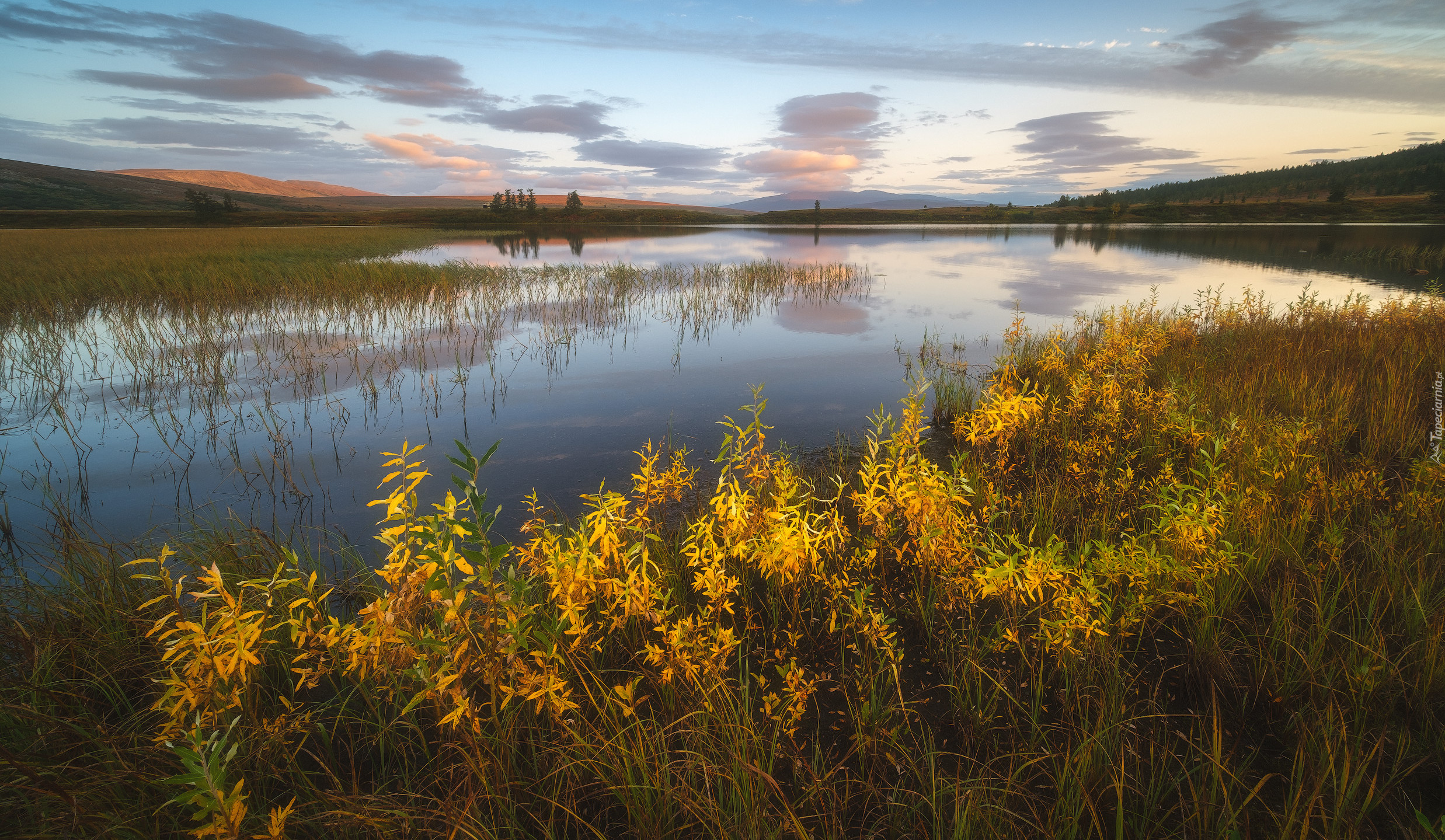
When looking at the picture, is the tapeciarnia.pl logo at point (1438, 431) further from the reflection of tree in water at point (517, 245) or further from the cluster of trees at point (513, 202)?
the cluster of trees at point (513, 202)

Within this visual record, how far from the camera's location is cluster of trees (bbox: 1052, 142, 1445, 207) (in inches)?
3174

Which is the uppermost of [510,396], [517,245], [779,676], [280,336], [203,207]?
[203,207]

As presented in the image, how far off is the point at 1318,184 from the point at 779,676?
145971mm

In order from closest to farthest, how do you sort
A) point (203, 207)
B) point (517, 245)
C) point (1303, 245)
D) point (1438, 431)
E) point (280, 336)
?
point (1438, 431) < point (280, 336) < point (1303, 245) < point (517, 245) < point (203, 207)

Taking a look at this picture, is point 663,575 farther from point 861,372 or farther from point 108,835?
point 861,372

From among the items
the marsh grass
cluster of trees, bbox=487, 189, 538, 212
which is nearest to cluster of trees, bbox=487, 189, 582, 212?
cluster of trees, bbox=487, 189, 538, 212

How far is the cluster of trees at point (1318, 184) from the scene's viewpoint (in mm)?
80625

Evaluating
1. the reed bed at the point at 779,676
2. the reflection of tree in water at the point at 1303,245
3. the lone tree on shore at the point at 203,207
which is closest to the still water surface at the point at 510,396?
the reflection of tree in water at the point at 1303,245

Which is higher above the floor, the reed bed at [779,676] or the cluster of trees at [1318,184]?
the cluster of trees at [1318,184]

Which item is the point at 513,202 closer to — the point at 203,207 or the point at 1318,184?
the point at 203,207

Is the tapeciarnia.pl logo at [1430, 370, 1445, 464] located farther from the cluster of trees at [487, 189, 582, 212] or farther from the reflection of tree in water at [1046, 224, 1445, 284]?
the cluster of trees at [487, 189, 582, 212]

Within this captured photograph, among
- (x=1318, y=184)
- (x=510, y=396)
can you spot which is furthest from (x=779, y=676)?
(x=1318, y=184)

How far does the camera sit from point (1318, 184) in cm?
9581

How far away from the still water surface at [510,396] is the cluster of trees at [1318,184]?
3326 inches
